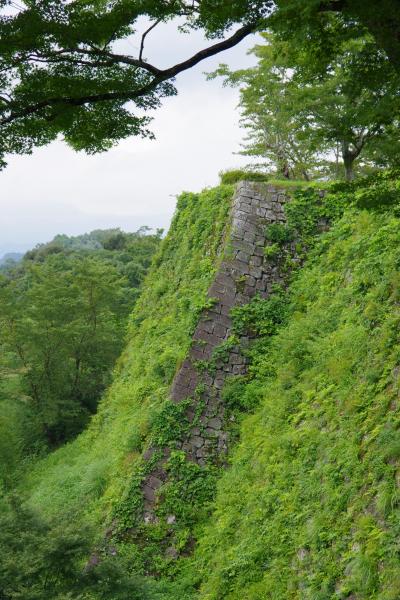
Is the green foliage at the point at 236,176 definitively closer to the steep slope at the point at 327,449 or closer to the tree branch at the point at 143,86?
the steep slope at the point at 327,449

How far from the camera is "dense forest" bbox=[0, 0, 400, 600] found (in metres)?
4.83

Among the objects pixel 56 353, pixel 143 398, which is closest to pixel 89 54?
pixel 143 398

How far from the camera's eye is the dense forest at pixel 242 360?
15.8ft

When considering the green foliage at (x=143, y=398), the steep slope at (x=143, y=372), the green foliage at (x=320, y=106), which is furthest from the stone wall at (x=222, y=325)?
the green foliage at (x=320, y=106)

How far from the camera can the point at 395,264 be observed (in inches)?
324

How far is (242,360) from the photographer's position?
10.7 metres

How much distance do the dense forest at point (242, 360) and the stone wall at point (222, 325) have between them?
41 mm

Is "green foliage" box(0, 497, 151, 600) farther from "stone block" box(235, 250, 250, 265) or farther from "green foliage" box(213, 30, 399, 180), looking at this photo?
"stone block" box(235, 250, 250, 265)

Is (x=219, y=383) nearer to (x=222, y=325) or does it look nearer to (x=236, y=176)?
(x=222, y=325)

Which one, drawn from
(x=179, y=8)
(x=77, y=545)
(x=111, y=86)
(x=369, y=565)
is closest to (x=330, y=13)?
(x=179, y=8)

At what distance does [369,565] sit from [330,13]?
508cm

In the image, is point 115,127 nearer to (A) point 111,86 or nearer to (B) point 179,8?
(A) point 111,86

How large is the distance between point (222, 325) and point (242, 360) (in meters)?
0.84

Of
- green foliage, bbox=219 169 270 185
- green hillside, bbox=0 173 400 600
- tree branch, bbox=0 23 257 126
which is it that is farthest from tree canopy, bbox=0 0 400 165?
green foliage, bbox=219 169 270 185
